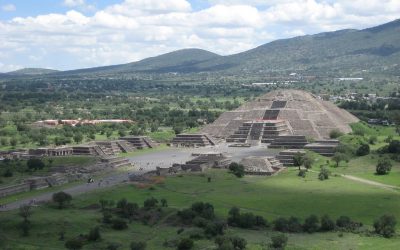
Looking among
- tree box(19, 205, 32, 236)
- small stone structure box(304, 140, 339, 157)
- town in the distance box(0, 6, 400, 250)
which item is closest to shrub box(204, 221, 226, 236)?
town in the distance box(0, 6, 400, 250)

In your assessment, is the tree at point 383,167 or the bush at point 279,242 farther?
the tree at point 383,167

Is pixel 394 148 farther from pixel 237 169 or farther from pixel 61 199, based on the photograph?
pixel 61 199

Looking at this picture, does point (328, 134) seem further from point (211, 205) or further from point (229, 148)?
point (211, 205)

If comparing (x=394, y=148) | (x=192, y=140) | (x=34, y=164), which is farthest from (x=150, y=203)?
(x=192, y=140)

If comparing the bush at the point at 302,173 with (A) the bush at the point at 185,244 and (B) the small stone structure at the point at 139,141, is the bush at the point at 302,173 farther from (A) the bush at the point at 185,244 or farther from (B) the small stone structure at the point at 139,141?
(B) the small stone structure at the point at 139,141

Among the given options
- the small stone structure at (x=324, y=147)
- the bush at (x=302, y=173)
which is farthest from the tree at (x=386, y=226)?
the small stone structure at (x=324, y=147)

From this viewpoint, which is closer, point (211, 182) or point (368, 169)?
point (211, 182)
